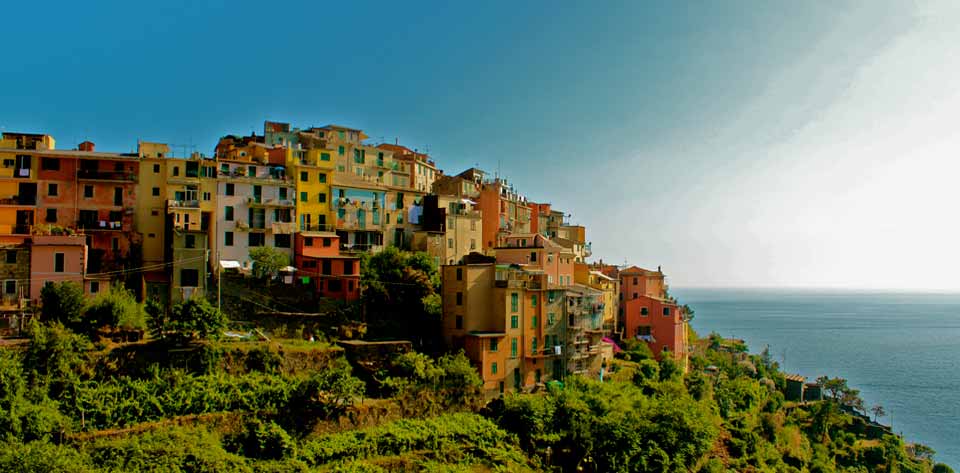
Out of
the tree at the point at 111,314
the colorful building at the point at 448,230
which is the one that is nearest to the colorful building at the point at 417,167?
the colorful building at the point at 448,230

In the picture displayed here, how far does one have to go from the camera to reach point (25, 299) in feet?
95.8

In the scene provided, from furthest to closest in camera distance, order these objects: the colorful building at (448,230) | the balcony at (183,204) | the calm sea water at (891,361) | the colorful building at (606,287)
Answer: the calm sea water at (891,361)
the colorful building at (606,287)
the colorful building at (448,230)
the balcony at (183,204)

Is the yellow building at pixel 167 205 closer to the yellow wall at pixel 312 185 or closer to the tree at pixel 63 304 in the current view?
the yellow wall at pixel 312 185

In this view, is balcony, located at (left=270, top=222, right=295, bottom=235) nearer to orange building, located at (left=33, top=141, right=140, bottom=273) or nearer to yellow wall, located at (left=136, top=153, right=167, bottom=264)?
yellow wall, located at (left=136, top=153, right=167, bottom=264)

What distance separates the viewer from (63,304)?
27094 mm

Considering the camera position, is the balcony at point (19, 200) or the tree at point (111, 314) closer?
the tree at point (111, 314)

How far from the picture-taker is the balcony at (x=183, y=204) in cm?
3625

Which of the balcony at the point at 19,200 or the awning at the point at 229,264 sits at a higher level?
the balcony at the point at 19,200

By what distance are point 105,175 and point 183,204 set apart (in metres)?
4.35

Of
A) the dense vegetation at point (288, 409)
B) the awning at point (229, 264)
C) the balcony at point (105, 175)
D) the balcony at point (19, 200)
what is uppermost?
the balcony at point (105, 175)

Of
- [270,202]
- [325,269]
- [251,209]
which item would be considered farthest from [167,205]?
[325,269]

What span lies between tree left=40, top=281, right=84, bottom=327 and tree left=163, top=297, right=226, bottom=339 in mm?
3574

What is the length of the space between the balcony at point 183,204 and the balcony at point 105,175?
2.52 metres

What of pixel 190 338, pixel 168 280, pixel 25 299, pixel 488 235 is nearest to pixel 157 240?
pixel 168 280
